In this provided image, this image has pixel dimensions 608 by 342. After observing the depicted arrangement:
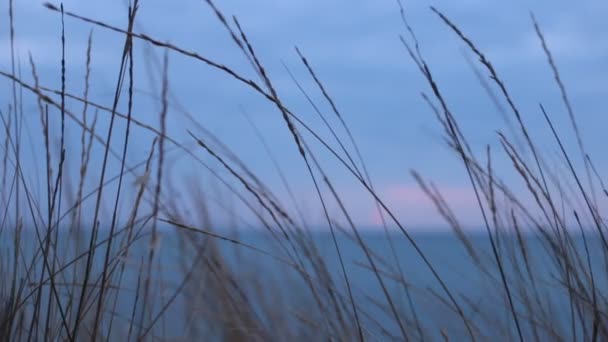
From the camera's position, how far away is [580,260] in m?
1.23

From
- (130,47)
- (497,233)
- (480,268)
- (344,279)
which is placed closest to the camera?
(130,47)

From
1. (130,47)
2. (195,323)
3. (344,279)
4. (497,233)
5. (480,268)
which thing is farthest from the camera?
(195,323)

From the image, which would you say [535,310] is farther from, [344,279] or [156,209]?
[156,209]

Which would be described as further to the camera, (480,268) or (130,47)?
(480,268)

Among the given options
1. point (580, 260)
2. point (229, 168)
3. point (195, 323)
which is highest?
point (229, 168)

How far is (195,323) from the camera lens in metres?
1.82

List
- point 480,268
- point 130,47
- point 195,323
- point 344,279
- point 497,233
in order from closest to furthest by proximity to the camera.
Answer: point 130,47 < point 344,279 < point 497,233 < point 480,268 < point 195,323

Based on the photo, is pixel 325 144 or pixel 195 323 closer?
pixel 325 144

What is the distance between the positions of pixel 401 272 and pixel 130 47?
0.57 meters

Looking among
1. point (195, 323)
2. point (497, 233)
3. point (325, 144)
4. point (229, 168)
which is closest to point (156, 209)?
point (229, 168)

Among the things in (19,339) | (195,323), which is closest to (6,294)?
(19,339)

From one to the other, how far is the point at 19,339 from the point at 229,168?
17.5 inches

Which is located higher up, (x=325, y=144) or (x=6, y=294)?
(x=325, y=144)

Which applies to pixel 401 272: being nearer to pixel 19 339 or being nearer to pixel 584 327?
pixel 584 327
